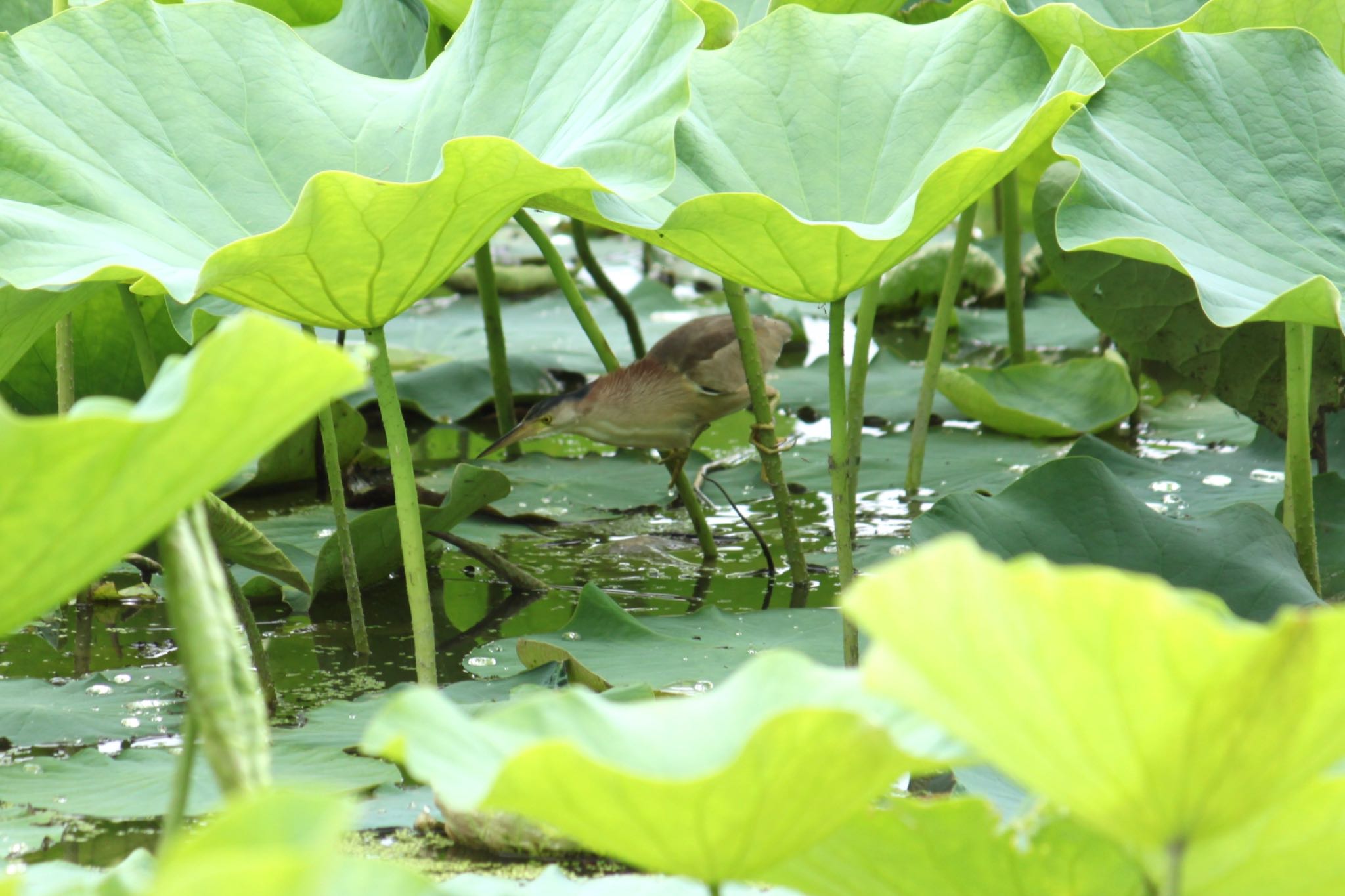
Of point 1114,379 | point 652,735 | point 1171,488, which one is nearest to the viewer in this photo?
point 652,735

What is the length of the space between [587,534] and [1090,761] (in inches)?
78.1

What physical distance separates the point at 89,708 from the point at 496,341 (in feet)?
4.75

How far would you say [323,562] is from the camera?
1941 millimetres

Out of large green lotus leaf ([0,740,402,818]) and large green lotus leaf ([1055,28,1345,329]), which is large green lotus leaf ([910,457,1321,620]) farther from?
large green lotus leaf ([0,740,402,818])

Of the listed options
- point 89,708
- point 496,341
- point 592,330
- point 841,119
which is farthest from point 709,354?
point 89,708

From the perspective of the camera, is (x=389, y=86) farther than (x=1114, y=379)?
No

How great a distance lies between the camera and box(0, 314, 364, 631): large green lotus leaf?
599 millimetres

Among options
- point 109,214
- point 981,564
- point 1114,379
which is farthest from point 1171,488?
point 981,564

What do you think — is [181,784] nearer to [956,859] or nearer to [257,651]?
[956,859]

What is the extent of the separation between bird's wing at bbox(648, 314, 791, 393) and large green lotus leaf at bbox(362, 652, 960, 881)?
6.09 ft

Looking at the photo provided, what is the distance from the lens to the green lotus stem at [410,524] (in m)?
1.58

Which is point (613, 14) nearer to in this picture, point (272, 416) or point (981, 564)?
point (272, 416)

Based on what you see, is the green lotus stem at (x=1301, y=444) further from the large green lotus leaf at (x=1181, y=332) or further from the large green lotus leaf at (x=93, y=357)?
the large green lotus leaf at (x=93, y=357)

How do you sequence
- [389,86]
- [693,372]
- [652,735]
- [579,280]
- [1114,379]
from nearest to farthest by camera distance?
[652,735] < [389,86] < [693,372] < [1114,379] < [579,280]
